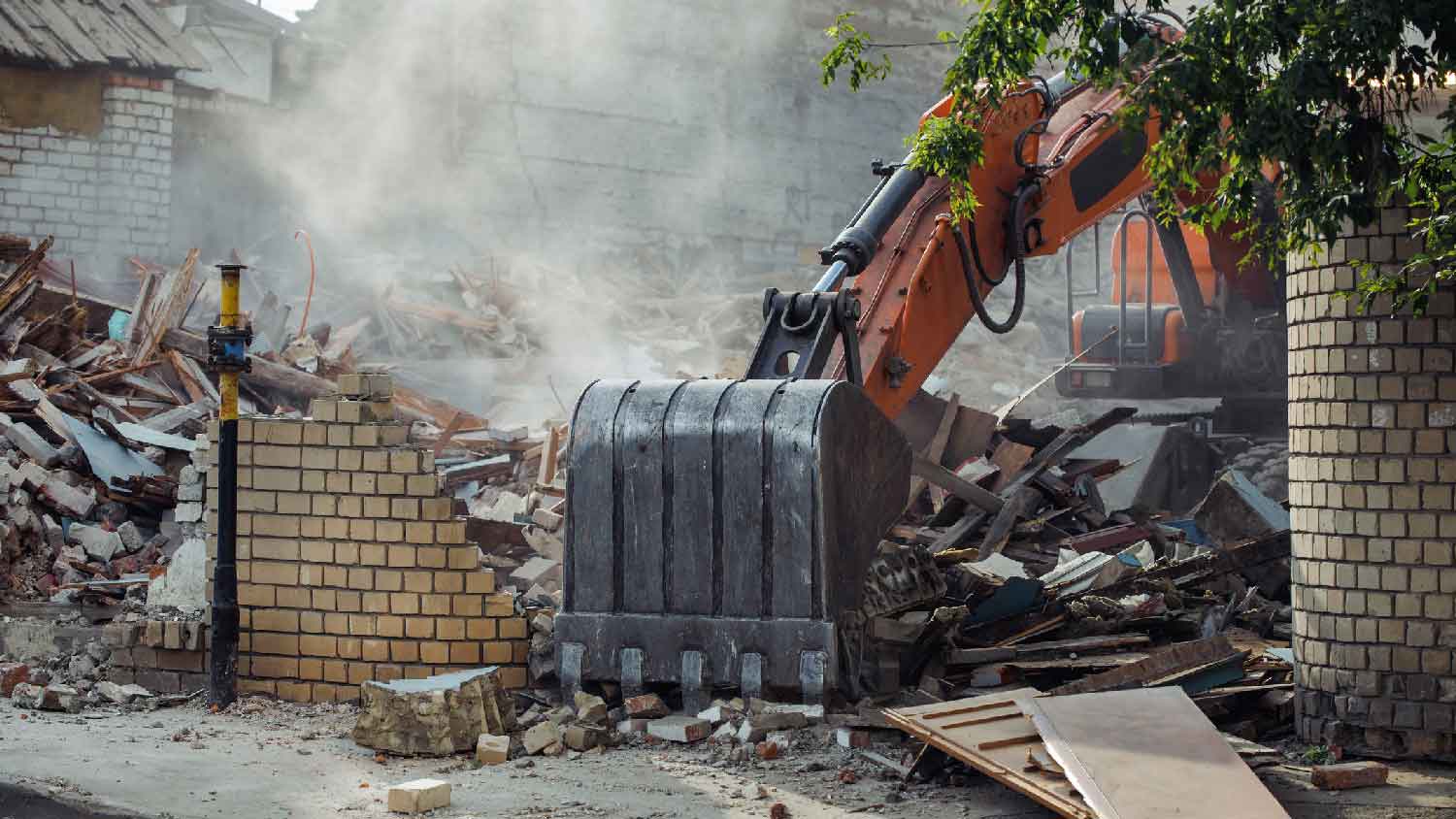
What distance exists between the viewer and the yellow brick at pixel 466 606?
778cm

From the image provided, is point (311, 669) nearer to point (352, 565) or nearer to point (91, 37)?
point (352, 565)

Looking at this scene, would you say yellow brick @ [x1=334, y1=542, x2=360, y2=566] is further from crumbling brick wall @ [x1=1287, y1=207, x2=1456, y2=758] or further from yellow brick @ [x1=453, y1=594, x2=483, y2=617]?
crumbling brick wall @ [x1=1287, y1=207, x2=1456, y2=758]

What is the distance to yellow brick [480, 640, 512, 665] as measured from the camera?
780 centimetres

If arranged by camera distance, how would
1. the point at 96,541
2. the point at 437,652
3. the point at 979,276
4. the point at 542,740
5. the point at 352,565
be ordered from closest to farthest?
the point at 542,740, the point at 437,652, the point at 352,565, the point at 979,276, the point at 96,541

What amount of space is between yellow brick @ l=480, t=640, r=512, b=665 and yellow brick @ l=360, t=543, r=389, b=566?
627mm

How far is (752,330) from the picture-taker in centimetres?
2439

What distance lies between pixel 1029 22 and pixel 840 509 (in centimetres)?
226

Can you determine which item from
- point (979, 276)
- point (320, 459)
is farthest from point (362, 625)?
point (979, 276)

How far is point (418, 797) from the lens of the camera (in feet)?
19.4

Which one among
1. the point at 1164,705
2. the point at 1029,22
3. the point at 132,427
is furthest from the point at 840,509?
the point at 132,427

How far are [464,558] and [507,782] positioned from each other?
1612 mm

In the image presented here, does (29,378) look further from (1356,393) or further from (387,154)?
(387,154)

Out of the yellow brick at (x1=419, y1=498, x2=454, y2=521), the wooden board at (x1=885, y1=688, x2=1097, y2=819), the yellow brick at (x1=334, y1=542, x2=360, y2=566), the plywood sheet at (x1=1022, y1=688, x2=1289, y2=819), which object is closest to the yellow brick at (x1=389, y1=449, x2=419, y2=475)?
the yellow brick at (x1=419, y1=498, x2=454, y2=521)

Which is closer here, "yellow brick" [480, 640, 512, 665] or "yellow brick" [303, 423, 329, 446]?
"yellow brick" [480, 640, 512, 665]
